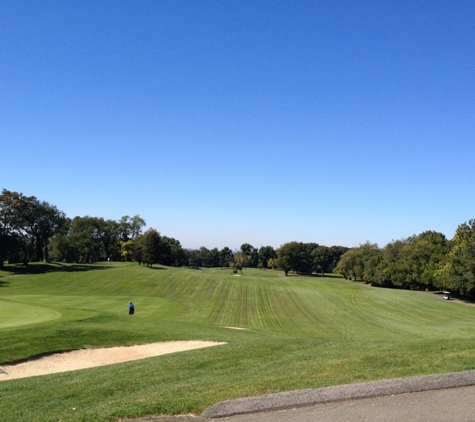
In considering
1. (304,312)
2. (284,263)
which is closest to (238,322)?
(304,312)

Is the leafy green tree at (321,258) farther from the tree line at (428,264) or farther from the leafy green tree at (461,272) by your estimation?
the leafy green tree at (461,272)

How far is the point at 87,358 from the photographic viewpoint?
18.7 m

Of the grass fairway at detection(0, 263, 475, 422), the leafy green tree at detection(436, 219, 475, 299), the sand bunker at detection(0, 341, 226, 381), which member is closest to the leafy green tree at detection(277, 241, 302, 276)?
the leafy green tree at detection(436, 219, 475, 299)

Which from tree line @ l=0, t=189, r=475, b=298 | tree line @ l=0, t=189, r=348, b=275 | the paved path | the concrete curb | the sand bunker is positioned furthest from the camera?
tree line @ l=0, t=189, r=348, b=275

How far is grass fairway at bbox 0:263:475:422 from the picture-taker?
9.84m

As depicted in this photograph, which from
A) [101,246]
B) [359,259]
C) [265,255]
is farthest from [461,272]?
[265,255]

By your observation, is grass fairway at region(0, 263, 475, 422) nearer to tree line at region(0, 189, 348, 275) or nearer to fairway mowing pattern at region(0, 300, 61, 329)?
fairway mowing pattern at region(0, 300, 61, 329)

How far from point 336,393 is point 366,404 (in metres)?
0.64

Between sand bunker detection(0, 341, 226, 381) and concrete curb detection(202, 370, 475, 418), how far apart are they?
36.5 ft

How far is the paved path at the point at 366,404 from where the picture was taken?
25.0 ft

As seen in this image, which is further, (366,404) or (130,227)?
(130,227)

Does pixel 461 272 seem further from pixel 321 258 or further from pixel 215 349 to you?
pixel 321 258

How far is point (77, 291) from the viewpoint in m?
59.5

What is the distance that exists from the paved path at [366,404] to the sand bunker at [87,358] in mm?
10680
